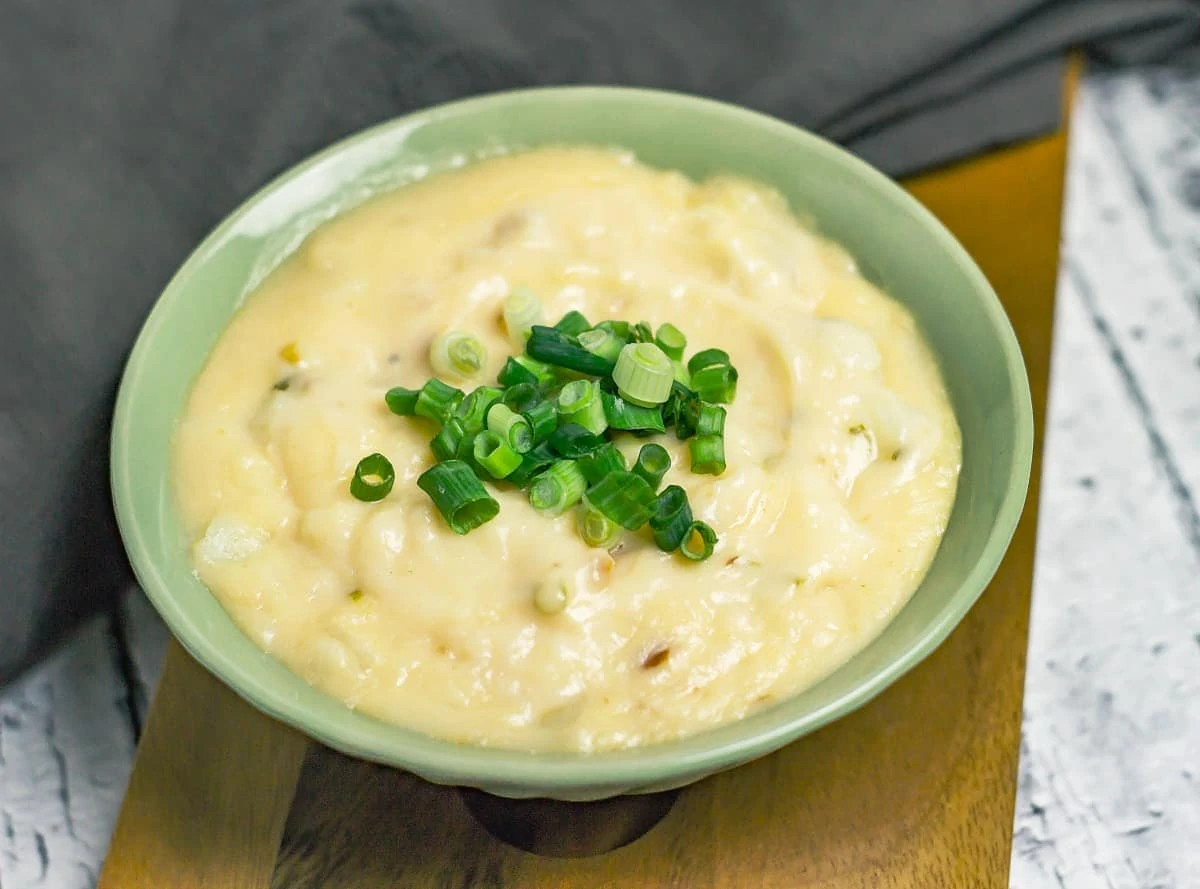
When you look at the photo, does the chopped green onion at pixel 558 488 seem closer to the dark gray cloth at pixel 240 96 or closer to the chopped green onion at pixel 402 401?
the chopped green onion at pixel 402 401

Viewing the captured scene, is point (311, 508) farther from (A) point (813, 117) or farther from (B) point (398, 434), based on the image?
(A) point (813, 117)

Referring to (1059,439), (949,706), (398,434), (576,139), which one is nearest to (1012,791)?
(949,706)

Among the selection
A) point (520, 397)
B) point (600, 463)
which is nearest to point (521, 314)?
point (520, 397)

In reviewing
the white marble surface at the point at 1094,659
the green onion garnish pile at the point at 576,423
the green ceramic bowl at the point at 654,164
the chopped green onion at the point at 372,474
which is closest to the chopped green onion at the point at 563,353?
A: the green onion garnish pile at the point at 576,423

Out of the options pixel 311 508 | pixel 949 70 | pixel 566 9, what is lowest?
pixel 311 508

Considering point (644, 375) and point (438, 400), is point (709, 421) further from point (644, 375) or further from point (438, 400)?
point (438, 400)

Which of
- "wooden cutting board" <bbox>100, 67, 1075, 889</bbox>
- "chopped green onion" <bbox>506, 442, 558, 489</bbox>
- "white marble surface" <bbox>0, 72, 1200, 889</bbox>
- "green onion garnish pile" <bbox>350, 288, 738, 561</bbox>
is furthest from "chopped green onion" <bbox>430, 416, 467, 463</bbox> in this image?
"white marble surface" <bbox>0, 72, 1200, 889</bbox>
